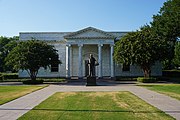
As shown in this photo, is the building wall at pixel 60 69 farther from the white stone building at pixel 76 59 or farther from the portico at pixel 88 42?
the portico at pixel 88 42

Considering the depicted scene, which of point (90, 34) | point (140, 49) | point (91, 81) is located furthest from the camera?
point (90, 34)

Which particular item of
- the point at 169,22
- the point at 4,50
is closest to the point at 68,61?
the point at 169,22

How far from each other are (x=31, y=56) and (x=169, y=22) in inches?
990

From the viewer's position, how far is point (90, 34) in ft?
145

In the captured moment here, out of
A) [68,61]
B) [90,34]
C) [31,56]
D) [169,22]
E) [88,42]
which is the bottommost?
[68,61]

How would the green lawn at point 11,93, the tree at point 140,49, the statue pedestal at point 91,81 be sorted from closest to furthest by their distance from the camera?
the green lawn at point 11,93
the statue pedestal at point 91,81
the tree at point 140,49

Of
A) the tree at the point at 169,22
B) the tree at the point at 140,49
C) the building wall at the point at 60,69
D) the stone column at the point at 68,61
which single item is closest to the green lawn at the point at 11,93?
the tree at the point at 140,49

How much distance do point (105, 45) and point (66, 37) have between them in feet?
25.0

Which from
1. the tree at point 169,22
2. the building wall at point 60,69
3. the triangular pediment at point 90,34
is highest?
the tree at point 169,22

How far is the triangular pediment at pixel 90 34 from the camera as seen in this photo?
43812mm

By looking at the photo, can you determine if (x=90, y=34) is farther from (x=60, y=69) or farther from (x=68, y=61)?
(x=60, y=69)

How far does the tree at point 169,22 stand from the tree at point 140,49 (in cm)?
874

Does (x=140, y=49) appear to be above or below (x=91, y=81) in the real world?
above

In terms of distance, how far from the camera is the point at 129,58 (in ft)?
117
